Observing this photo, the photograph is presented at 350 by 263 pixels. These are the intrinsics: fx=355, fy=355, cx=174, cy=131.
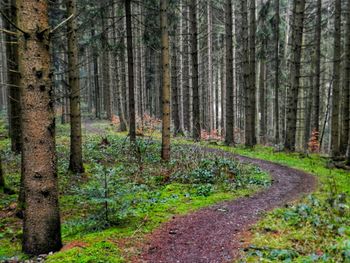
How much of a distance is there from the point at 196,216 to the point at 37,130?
151 inches

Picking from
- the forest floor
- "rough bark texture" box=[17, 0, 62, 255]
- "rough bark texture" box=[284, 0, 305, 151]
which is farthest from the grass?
"rough bark texture" box=[284, 0, 305, 151]

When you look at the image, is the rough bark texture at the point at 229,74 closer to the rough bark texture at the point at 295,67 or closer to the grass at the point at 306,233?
the rough bark texture at the point at 295,67

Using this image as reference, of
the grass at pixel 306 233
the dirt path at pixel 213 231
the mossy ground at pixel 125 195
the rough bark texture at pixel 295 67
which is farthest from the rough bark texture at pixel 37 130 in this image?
the rough bark texture at pixel 295 67

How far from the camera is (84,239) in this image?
5.95 meters

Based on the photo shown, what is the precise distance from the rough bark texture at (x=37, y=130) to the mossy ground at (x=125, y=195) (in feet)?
1.46

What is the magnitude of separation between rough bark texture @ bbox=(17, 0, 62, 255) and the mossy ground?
445 millimetres

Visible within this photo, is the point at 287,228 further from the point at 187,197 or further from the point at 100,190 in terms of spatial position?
the point at 100,190

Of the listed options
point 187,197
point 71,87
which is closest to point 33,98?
point 187,197

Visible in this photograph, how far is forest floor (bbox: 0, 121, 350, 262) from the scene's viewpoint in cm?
555

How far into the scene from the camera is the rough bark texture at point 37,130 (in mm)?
5086

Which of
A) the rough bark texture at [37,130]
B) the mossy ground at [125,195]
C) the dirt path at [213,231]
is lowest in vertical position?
the dirt path at [213,231]

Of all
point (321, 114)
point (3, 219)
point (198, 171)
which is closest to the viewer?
point (3, 219)

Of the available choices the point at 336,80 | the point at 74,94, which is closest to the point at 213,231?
the point at 74,94

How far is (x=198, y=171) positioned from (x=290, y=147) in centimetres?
754
